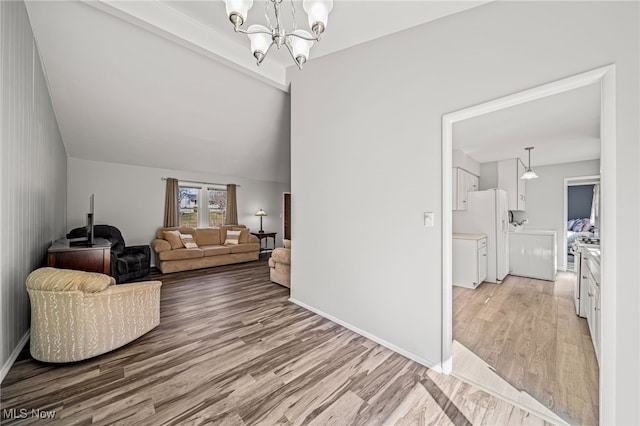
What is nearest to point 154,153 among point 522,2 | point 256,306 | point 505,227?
point 256,306

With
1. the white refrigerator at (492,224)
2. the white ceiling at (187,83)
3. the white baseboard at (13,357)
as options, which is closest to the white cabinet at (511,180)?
the white ceiling at (187,83)

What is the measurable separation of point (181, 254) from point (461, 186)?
567 cm

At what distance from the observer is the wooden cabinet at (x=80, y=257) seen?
105 inches

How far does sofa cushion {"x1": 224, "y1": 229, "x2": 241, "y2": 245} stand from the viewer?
20.4 feet

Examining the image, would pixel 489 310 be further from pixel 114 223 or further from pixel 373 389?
pixel 114 223

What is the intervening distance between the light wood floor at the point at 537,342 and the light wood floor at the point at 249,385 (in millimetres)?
380

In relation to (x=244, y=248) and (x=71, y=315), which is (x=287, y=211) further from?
(x=71, y=315)

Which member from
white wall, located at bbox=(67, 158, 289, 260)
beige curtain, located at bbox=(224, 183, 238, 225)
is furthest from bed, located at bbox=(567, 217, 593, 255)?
white wall, located at bbox=(67, 158, 289, 260)

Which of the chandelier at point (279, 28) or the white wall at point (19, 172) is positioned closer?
the chandelier at point (279, 28)

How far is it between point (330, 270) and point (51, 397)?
242 centimetres

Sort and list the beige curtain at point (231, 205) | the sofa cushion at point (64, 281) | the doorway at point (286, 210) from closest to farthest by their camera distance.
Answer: the sofa cushion at point (64, 281) < the beige curtain at point (231, 205) < the doorway at point (286, 210)

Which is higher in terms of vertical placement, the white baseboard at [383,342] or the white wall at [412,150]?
the white wall at [412,150]

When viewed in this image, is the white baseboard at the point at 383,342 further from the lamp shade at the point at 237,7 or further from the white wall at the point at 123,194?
the white wall at the point at 123,194

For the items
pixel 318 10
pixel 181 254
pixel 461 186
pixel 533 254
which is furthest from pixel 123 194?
pixel 533 254
